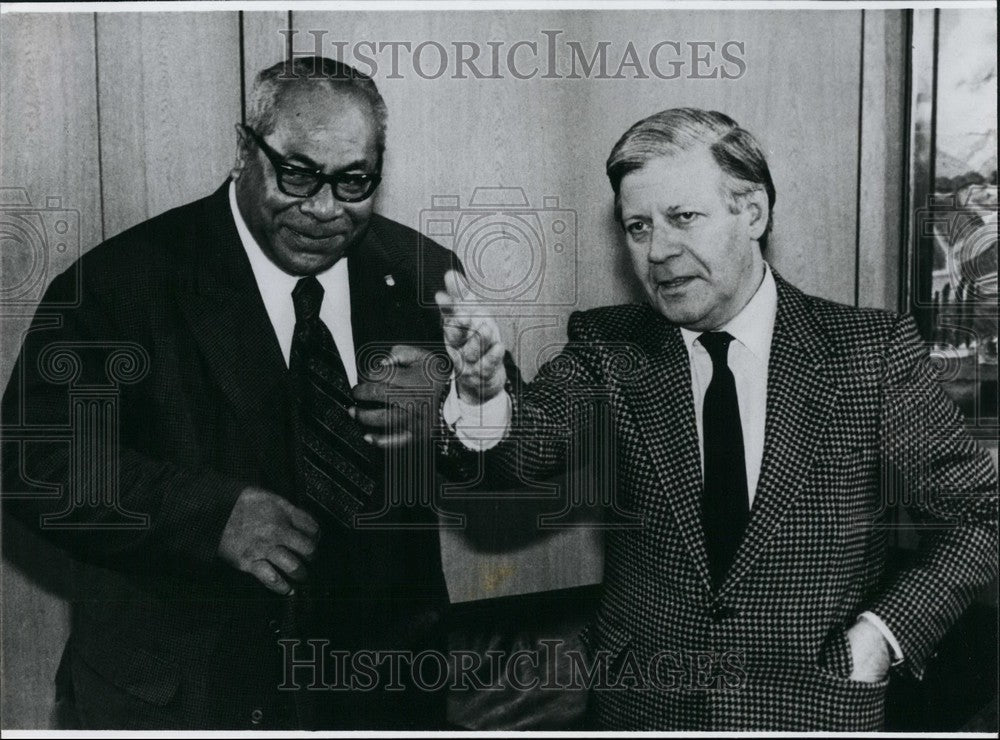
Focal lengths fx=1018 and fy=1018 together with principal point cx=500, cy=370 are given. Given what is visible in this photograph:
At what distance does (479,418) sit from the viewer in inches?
96.8

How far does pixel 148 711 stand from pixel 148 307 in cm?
102

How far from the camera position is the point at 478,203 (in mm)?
2537

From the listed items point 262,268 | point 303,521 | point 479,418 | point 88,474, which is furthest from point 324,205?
point 88,474

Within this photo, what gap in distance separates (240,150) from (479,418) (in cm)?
88

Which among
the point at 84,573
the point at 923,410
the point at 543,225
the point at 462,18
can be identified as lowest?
the point at 84,573

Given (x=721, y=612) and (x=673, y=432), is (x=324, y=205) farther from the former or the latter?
(x=721, y=612)

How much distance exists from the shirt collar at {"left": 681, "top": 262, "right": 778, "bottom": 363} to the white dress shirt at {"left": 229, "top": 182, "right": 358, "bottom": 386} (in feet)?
2.74

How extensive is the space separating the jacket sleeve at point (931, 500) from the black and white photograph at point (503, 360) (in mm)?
11

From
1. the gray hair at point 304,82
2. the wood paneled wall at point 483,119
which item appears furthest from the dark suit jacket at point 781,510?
the gray hair at point 304,82

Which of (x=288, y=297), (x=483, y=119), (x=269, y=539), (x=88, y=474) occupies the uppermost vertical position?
(x=483, y=119)

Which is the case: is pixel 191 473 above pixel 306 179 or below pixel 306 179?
below

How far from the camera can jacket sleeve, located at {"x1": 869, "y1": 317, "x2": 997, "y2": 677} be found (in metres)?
2.45

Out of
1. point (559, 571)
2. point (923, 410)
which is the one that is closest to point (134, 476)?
point (559, 571)

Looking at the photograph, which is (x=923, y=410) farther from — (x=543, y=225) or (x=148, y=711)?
(x=148, y=711)
